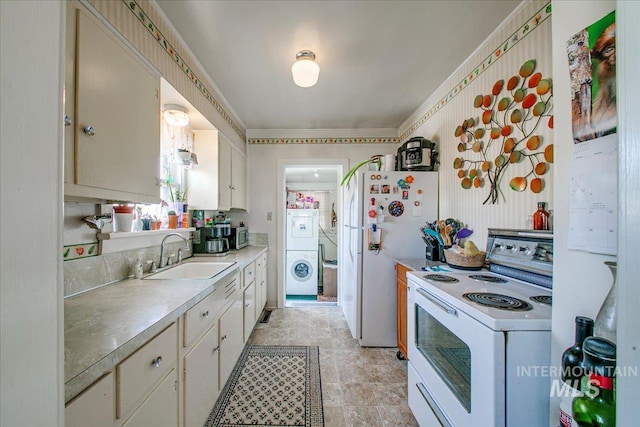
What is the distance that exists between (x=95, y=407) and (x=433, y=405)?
1339 mm

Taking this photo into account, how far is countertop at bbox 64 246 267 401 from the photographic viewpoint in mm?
635

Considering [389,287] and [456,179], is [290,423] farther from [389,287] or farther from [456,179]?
[456,179]

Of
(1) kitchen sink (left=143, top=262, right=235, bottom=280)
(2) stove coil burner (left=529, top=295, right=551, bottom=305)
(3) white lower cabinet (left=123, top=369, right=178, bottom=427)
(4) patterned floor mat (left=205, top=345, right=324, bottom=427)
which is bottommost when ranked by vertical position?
(4) patterned floor mat (left=205, top=345, right=324, bottom=427)

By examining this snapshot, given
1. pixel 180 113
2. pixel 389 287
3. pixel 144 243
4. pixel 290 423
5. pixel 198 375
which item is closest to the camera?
pixel 198 375

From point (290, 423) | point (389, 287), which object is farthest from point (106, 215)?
point (389, 287)

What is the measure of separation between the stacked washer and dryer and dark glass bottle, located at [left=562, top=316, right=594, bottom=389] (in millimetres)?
3729

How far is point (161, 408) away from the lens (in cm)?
94

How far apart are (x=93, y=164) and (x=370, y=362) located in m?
2.30

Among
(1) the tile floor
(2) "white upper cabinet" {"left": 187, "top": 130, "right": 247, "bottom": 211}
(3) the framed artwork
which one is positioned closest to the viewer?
(3) the framed artwork

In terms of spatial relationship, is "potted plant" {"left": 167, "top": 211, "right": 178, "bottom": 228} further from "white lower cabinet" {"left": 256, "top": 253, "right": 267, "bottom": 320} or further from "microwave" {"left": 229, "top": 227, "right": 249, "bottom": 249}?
"white lower cabinet" {"left": 256, "top": 253, "right": 267, "bottom": 320}

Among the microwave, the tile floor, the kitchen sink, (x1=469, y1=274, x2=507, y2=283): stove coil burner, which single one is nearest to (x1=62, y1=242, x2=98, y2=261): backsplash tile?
the kitchen sink

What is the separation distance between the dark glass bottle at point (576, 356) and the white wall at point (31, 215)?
3.59 feet

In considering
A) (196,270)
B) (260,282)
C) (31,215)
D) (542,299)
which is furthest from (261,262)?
(31,215)

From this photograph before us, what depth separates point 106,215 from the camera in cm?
127
